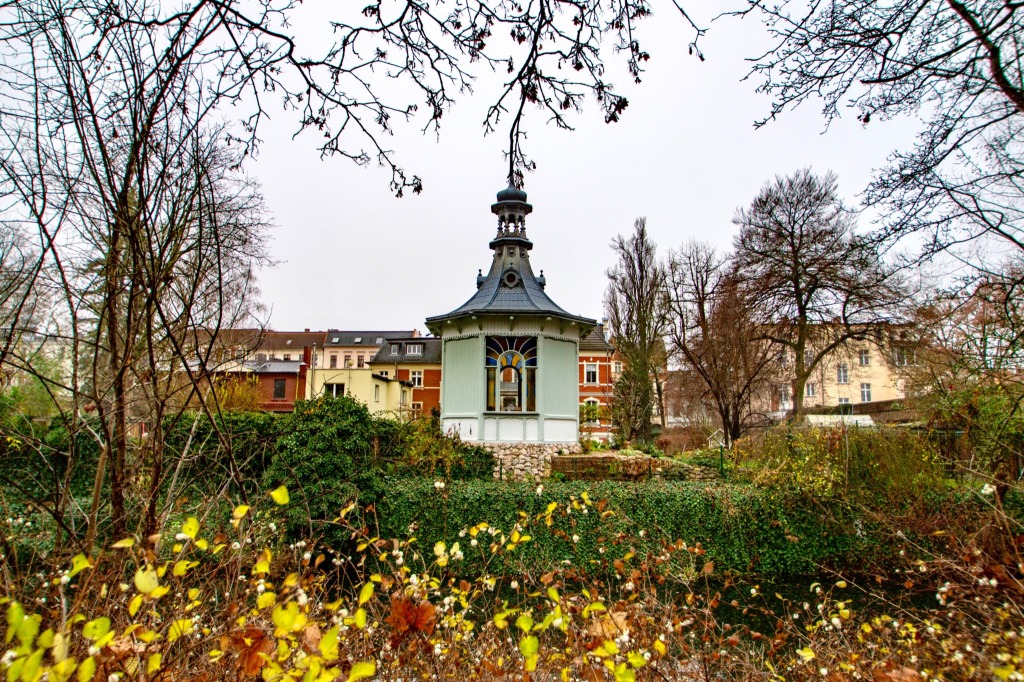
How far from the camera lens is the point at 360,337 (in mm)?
A: 51281

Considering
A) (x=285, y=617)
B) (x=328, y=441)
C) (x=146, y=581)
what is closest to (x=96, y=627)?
(x=146, y=581)

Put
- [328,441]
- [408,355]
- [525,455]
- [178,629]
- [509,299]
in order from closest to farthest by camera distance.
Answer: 1. [178,629]
2. [328,441]
3. [525,455]
4. [509,299]
5. [408,355]

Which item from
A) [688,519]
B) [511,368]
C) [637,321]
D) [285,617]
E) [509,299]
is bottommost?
[688,519]

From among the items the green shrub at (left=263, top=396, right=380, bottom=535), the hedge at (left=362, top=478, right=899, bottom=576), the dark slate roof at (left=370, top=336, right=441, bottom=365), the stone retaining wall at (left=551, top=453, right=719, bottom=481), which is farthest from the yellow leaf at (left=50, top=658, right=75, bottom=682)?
→ the dark slate roof at (left=370, top=336, right=441, bottom=365)

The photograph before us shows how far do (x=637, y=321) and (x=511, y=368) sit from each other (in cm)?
1033

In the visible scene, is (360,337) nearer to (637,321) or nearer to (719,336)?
(637,321)

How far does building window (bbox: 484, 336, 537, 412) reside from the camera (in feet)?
45.0

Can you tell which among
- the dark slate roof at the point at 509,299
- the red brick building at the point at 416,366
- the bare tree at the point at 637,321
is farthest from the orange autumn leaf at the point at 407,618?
the red brick building at the point at 416,366

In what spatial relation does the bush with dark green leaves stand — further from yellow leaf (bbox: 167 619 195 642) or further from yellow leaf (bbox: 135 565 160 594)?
yellow leaf (bbox: 135 565 160 594)

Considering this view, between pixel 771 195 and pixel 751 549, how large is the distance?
11173mm

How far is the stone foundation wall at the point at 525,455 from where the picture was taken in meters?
13.0

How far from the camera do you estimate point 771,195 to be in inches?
680

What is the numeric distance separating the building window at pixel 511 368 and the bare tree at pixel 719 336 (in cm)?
759

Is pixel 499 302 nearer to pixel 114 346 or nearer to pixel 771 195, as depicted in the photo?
pixel 771 195
